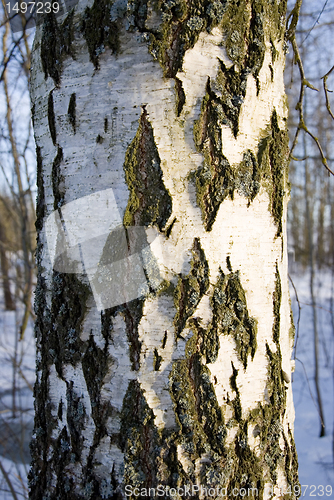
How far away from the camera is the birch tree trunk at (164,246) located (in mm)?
716

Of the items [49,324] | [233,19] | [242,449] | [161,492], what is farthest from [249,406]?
[233,19]

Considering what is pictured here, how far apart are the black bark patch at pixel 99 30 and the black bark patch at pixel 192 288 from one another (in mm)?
453

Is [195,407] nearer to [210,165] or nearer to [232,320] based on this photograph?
[232,320]

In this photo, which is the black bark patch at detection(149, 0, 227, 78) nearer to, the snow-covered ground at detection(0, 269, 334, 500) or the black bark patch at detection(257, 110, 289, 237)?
the black bark patch at detection(257, 110, 289, 237)

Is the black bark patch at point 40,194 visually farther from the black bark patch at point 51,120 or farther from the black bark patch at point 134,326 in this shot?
the black bark patch at point 134,326

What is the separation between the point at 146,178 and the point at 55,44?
1.29ft

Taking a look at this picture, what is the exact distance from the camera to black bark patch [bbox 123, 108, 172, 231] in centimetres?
72

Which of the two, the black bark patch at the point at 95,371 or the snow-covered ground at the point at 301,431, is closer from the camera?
the black bark patch at the point at 95,371

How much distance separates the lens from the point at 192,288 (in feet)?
2.38

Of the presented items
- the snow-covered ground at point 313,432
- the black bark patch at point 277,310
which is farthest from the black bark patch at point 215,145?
the snow-covered ground at point 313,432

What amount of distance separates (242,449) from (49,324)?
527 millimetres

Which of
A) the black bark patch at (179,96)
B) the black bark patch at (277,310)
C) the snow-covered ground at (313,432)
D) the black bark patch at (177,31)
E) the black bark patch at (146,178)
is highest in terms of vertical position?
the black bark patch at (177,31)

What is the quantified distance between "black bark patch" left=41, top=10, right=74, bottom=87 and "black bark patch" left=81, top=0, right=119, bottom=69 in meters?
0.04

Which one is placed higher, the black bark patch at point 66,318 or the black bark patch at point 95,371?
the black bark patch at point 66,318
